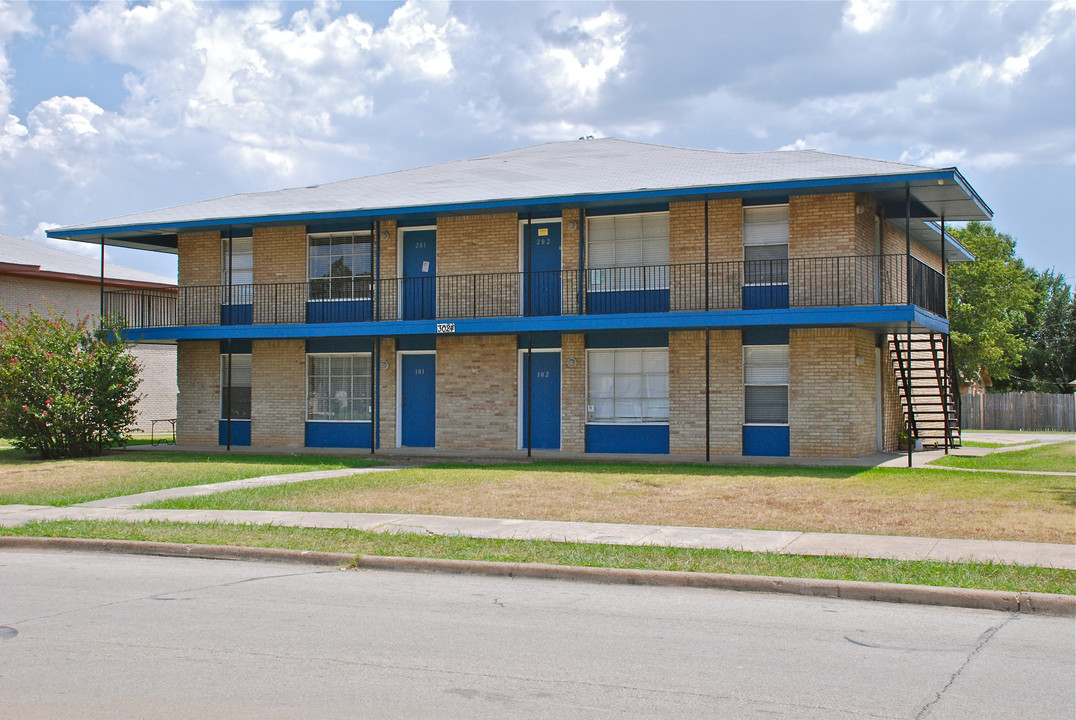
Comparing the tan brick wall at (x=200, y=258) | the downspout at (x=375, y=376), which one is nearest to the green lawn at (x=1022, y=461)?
the downspout at (x=375, y=376)

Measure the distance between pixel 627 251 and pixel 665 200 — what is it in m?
1.82

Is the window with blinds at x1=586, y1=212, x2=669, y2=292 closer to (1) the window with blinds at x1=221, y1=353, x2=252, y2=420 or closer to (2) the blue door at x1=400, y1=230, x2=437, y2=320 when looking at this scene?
(2) the blue door at x1=400, y1=230, x2=437, y2=320

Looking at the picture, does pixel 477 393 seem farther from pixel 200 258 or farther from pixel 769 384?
pixel 200 258

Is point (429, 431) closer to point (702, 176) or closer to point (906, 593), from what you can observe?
point (702, 176)

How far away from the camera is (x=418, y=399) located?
24516 millimetres

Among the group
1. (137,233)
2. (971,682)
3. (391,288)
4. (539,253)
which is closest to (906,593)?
(971,682)

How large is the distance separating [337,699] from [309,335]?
1840 cm

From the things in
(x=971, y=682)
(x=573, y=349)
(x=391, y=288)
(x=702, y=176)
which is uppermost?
(x=702, y=176)

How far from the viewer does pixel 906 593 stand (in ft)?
28.0

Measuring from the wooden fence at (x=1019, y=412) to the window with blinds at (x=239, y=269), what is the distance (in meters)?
31.9

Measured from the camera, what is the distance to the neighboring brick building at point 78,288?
108 feet

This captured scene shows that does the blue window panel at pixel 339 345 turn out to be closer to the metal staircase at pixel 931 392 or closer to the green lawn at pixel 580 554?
the metal staircase at pixel 931 392

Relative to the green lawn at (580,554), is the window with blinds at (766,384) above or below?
above

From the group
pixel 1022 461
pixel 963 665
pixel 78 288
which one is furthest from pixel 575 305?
pixel 78 288
